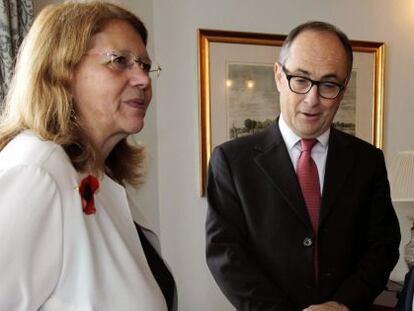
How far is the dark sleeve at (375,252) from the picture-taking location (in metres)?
1.29

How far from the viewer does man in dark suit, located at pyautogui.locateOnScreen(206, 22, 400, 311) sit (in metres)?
1.28

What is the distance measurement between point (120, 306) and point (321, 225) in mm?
699

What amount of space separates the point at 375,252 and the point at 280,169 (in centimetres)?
42

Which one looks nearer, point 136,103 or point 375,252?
point 136,103

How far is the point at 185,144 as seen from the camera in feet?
7.80

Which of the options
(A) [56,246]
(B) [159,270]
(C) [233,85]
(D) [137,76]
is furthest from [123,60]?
(C) [233,85]

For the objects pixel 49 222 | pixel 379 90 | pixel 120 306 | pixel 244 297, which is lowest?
pixel 244 297

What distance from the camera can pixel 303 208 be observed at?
130cm

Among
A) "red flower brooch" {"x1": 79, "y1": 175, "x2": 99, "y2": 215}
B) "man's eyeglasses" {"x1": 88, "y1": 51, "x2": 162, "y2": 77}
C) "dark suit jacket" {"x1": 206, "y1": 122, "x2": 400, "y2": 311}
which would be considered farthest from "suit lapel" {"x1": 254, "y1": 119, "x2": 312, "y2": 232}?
"red flower brooch" {"x1": 79, "y1": 175, "x2": 99, "y2": 215}

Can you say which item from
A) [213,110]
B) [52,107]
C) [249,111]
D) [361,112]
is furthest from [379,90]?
[52,107]

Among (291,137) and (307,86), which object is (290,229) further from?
(307,86)

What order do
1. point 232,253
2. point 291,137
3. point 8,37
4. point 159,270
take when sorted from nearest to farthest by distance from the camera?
1. point 159,270
2. point 232,253
3. point 291,137
4. point 8,37

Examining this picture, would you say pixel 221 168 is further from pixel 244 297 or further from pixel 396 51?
pixel 396 51

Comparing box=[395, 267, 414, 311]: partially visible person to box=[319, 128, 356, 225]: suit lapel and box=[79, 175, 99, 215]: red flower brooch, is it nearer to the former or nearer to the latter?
box=[319, 128, 356, 225]: suit lapel
